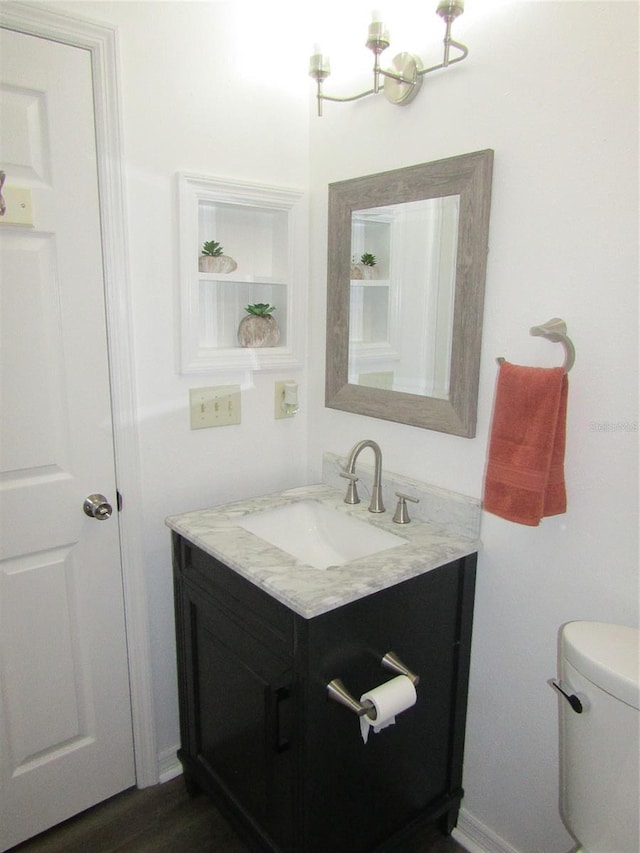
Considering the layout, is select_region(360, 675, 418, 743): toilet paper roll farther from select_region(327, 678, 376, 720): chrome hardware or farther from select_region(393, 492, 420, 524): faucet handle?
select_region(393, 492, 420, 524): faucet handle

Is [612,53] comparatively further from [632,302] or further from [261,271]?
[261,271]

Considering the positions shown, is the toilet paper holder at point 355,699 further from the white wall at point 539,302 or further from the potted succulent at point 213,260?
the potted succulent at point 213,260

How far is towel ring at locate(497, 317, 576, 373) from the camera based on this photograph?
3.75ft

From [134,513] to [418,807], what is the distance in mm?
1045

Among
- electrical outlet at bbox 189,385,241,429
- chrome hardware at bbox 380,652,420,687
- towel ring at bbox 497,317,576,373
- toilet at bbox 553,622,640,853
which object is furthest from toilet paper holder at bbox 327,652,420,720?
electrical outlet at bbox 189,385,241,429

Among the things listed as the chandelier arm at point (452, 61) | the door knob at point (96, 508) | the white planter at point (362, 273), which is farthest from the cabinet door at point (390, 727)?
the chandelier arm at point (452, 61)

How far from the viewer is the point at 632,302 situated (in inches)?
43.1

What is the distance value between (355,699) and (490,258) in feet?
3.29

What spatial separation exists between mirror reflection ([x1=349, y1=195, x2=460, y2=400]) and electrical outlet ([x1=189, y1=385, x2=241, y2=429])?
1.18 feet

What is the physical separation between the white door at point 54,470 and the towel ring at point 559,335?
1.03 meters

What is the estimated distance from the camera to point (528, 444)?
1159 millimetres

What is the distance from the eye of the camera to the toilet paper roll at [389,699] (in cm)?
113

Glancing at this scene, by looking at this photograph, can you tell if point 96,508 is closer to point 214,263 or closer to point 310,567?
point 310,567

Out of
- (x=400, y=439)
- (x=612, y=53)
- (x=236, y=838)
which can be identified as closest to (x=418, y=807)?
(x=236, y=838)
